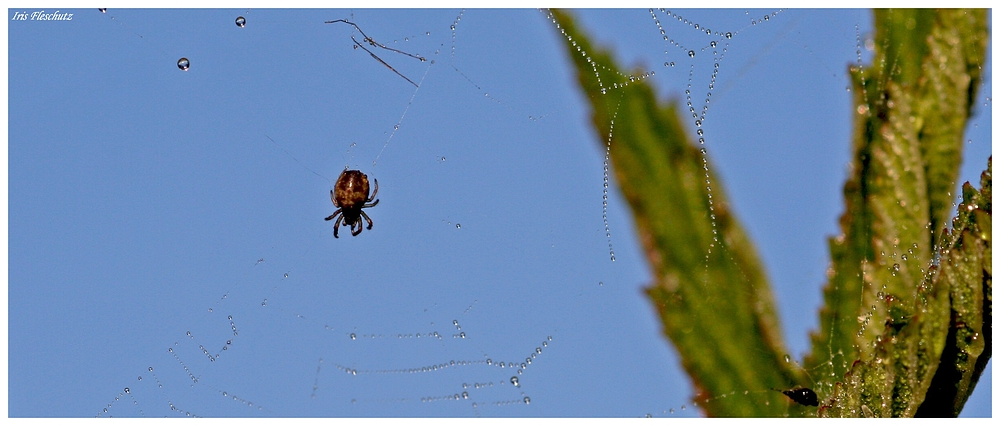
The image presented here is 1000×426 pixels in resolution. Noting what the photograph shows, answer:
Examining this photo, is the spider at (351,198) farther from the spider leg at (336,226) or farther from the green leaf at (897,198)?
the green leaf at (897,198)

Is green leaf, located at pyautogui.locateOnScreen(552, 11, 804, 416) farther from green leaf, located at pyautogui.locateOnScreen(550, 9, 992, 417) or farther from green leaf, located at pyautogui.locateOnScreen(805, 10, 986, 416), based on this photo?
green leaf, located at pyautogui.locateOnScreen(805, 10, 986, 416)

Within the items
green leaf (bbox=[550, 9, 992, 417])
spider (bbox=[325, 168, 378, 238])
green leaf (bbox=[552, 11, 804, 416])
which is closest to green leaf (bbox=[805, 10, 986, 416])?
green leaf (bbox=[550, 9, 992, 417])

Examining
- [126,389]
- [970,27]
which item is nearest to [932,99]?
[970,27]

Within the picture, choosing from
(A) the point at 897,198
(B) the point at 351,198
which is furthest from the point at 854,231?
(B) the point at 351,198

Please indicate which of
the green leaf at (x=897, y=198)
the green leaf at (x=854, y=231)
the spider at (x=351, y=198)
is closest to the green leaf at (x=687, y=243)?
the green leaf at (x=854, y=231)

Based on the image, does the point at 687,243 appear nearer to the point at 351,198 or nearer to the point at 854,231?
the point at 854,231

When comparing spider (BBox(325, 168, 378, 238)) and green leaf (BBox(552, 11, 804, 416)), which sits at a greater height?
spider (BBox(325, 168, 378, 238))

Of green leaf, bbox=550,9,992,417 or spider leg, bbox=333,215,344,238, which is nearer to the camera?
green leaf, bbox=550,9,992,417
